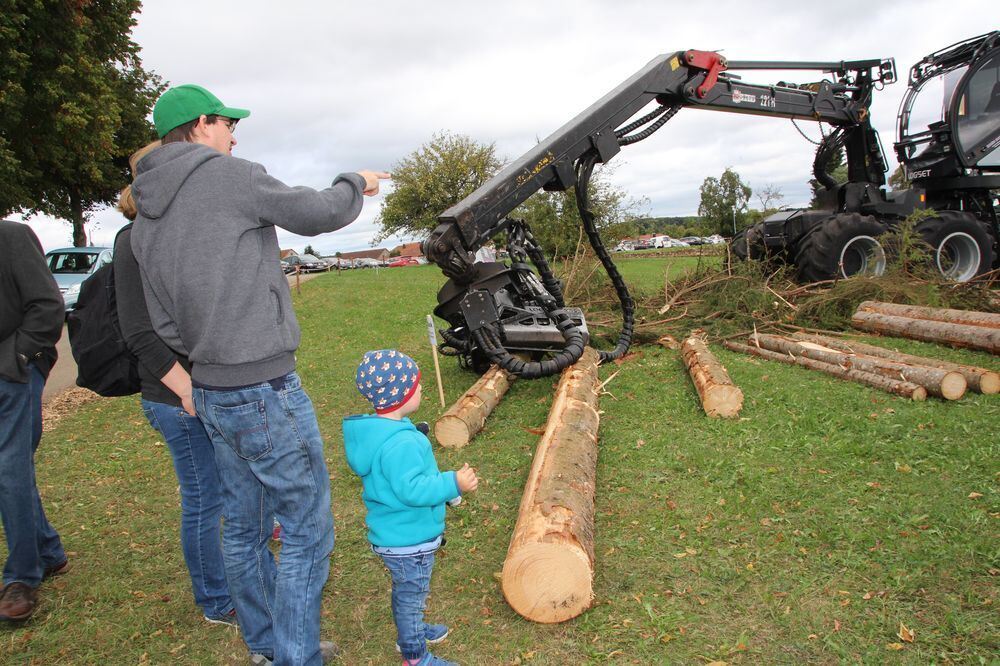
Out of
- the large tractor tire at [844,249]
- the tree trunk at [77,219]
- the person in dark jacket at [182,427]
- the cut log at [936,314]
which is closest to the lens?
the person in dark jacket at [182,427]

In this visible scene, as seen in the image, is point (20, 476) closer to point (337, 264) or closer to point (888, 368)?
point (888, 368)

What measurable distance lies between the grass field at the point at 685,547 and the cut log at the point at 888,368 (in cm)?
17

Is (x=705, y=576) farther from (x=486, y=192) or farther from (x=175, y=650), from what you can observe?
(x=486, y=192)

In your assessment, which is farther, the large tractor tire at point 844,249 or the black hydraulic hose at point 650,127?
the large tractor tire at point 844,249

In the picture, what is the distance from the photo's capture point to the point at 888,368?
247 inches

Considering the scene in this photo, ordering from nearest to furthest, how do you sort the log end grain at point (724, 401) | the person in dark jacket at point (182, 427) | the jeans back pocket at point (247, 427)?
the jeans back pocket at point (247, 427)
the person in dark jacket at point (182, 427)
the log end grain at point (724, 401)

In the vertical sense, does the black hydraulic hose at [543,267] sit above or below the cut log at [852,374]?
above

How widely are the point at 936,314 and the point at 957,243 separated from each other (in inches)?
112


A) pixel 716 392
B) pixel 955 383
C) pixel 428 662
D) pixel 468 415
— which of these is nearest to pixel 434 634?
pixel 428 662

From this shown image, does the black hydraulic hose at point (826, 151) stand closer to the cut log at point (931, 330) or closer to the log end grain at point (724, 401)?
the cut log at point (931, 330)

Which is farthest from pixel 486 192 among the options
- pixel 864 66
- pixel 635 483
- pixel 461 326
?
pixel 864 66

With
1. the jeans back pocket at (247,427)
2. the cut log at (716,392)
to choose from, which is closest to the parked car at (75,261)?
the cut log at (716,392)

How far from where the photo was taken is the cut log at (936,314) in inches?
302

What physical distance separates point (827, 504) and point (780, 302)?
5.86 m
